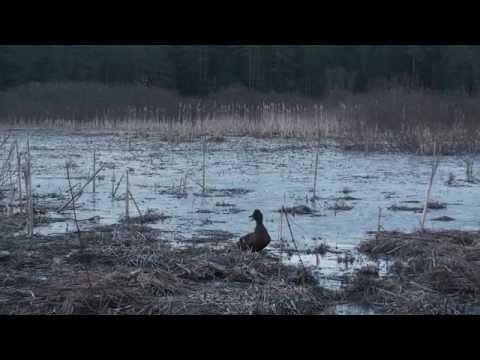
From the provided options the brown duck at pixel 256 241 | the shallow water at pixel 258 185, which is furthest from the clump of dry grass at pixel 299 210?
the brown duck at pixel 256 241

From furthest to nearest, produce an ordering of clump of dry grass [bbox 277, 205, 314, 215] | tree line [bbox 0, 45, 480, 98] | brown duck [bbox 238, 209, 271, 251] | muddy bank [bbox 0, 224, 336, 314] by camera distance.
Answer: tree line [bbox 0, 45, 480, 98] → clump of dry grass [bbox 277, 205, 314, 215] → brown duck [bbox 238, 209, 271, 251] → muddy bank [bbox 0, 224, 336, 314]

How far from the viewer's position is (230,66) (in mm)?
44031

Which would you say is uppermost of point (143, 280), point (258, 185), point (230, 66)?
point (230, 66)

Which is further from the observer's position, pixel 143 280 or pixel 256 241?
pixel 256 241

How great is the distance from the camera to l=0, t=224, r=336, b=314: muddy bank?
5004 millimetres

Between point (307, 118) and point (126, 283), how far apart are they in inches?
712

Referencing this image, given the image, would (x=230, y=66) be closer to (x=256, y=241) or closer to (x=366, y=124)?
(x=366, y=124)

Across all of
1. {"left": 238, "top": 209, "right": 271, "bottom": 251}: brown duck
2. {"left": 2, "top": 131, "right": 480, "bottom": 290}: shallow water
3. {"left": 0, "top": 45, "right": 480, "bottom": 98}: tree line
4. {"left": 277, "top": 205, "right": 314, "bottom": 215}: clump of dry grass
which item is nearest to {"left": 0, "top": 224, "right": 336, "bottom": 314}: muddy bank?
{"left": 238, "top": 209, "right": 271, "bottom": 251}: brown duck

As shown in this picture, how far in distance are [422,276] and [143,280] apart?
2494 mm

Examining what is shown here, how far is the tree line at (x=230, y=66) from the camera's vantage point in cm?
3828

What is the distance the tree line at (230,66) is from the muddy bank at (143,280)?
31.4 metres

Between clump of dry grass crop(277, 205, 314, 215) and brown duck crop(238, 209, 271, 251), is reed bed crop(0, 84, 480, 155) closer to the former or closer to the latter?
clump of dry grass crop(277, 205, 314, 215)

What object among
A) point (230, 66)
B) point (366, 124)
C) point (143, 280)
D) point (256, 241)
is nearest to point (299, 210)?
point (256, 241)

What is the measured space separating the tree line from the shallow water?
782 inches
